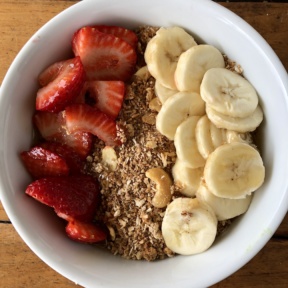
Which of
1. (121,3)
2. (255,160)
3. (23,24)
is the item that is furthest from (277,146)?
(23,24)

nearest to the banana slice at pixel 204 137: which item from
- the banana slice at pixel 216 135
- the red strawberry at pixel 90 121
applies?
the banana slice at pixel 216 135

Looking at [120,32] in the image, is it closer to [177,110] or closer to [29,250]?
[177,110]

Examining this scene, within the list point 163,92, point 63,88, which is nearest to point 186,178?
point 163,92

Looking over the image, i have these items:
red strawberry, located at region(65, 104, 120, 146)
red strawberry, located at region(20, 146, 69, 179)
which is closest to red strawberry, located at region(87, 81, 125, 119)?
red strawberry, located at region(65, 104, 120, 146)

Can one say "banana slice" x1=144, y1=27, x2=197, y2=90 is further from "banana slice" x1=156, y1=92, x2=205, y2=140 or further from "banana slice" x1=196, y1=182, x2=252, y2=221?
"banana slice" x1=196, y1=182, x2=252, y2=221

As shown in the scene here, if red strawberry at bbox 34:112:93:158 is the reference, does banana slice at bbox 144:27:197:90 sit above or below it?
above

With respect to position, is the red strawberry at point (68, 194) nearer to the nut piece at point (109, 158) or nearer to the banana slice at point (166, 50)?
the nut piece at point (109, 158)

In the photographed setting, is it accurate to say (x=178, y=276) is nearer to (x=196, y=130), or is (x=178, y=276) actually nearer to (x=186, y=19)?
(x=196, y=130)
